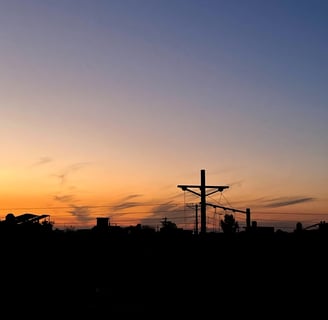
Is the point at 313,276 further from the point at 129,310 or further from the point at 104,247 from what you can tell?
the point at 104,247

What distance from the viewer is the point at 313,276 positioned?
2414 centimetres

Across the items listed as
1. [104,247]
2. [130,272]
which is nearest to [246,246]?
[130,272]

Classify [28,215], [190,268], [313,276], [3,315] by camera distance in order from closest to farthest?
[3,315] < [313,276] < [190,268] < [28,215]

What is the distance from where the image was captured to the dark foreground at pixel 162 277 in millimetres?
21625

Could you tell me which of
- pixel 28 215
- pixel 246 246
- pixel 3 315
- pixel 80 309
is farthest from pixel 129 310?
pixel 28 215

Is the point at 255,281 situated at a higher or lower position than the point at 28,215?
lower

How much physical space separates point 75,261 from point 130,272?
3.09 meters

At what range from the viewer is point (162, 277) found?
25797 millimetres

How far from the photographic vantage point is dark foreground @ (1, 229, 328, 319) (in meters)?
21.6

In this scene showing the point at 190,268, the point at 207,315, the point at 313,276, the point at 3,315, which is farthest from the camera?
the point at 190,268

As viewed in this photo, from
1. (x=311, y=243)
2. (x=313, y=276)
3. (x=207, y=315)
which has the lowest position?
(x=207, y=315)

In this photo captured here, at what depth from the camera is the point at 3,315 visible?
65.7 feet

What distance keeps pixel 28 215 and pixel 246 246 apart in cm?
1276

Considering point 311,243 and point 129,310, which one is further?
point 311,243
